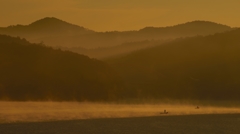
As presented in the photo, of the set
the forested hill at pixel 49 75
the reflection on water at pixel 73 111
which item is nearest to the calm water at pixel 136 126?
the reflection on water at pixel 73 111

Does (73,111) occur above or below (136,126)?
above

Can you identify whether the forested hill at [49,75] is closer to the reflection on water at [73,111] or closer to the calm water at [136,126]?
the reflection on water at [73,111]

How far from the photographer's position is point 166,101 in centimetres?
17425

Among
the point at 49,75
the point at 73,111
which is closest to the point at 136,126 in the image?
the point at 73,111

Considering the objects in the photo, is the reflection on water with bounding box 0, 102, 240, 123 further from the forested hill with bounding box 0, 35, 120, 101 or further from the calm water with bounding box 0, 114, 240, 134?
the forested hill with bounding box 0, 35, 120, 101

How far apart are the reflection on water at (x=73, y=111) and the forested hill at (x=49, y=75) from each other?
717cm

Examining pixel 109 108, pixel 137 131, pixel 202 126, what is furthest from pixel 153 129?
pixel 109 108

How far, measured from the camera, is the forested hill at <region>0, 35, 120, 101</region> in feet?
490

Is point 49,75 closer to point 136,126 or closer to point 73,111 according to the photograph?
point 73,111

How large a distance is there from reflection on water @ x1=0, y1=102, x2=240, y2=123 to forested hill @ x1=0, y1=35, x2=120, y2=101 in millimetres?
7173

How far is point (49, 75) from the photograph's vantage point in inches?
6398

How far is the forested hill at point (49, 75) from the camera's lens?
149375mm

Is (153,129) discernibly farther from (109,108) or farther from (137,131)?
(109,108)

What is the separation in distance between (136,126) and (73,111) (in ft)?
97.2
